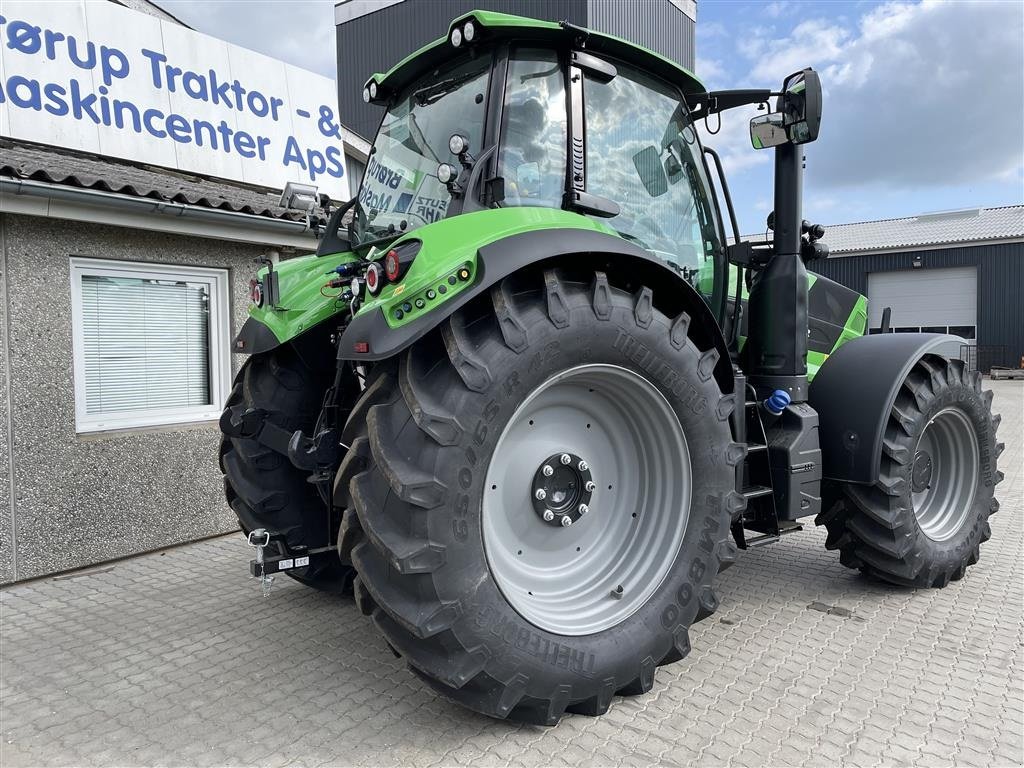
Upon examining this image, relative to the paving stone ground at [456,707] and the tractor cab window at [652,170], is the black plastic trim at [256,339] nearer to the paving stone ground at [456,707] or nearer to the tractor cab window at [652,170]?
the paving stone ground at [456,707]

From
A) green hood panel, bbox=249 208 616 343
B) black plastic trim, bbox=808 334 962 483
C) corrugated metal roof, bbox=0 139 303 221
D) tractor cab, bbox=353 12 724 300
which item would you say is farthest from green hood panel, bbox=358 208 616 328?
corrugated metal roof, bbox=0 139 303 221

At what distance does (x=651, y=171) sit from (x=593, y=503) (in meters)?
1.58

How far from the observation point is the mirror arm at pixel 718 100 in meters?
3.60

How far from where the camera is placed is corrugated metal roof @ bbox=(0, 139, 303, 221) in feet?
14.2

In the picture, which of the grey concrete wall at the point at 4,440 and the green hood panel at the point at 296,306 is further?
the grey concrete wall at the point at 4,440

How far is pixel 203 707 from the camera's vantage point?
2.83 m

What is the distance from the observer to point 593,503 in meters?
2.92

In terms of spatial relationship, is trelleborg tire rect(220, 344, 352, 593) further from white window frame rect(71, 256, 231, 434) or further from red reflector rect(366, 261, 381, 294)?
white window frame rect(71, 256, 231, 434)

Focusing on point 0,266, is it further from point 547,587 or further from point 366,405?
point 547,587

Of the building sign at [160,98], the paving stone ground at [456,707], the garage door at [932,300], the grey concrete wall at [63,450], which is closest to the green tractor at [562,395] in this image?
the paving stone ground at [456,707]

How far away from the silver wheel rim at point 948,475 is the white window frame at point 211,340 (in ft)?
15.9

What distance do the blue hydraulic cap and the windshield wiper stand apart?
2069 mm

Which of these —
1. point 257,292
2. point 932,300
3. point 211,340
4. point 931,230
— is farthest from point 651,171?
point 931,230

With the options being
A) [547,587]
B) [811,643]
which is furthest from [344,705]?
[811,643]
